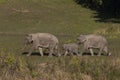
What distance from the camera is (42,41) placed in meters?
34.1

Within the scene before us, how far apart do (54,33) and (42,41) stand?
20801 millimetres

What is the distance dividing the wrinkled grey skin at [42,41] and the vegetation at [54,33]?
71 centimetres

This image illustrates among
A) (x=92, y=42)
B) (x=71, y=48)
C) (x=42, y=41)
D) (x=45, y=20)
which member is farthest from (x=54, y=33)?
(x=42, y=41)

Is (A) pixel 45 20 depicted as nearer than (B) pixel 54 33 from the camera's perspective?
No

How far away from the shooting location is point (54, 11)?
78812 mm

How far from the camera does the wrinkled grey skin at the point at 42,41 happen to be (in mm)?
34094

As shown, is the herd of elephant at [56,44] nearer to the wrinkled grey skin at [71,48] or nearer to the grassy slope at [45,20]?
the wrinkled grey skin at [71,48]

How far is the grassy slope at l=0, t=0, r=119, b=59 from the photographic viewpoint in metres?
49.4

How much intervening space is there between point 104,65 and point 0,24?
38.1 metres

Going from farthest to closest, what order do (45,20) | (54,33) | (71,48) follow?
(45,20)
(54,33)
(71,48)

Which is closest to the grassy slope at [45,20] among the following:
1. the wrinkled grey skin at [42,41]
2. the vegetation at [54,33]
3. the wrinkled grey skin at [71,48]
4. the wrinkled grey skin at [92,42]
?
the vegetation at [54,33]

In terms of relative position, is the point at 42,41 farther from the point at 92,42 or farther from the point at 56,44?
the point at 92,42

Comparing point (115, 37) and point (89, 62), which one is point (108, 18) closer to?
point (115, 37)

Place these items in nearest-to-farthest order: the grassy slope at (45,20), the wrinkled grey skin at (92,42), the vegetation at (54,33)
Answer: the vegetation at (54,33), the wrinkled grey skin at (92,42), the grassy slope at (45,20)
